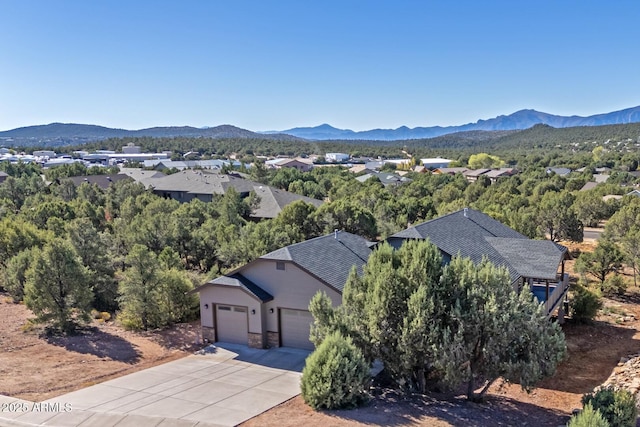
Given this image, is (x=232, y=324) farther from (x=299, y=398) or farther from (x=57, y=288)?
(x=57, y=288)

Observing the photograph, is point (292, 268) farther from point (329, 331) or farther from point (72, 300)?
point (72, 300)

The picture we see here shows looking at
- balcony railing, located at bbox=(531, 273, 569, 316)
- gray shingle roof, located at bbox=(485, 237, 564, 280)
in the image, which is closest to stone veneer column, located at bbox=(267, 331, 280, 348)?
gray shingle roof, located at bbox=(485, 237, 564, 280)

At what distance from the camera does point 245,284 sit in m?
19.4

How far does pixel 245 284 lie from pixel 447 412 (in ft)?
30.1

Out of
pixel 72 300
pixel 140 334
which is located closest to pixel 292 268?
pixel 140 334

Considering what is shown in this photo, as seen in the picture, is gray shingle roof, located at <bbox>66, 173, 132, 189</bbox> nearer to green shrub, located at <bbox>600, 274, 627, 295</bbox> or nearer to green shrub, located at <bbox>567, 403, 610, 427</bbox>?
green shrub, located at <bbox>600, 274, 627, 295</bbox>

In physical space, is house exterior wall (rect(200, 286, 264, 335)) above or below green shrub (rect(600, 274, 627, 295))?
above

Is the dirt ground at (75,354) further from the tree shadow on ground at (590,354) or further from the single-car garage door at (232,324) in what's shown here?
the tree shadow on ground at (590,354)

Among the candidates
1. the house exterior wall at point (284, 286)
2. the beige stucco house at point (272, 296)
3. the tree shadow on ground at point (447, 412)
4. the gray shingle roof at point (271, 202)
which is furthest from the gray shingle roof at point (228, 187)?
the tree shadow on ground at point (447, 412)

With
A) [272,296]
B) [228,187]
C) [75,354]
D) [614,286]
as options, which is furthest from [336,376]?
[228,187]

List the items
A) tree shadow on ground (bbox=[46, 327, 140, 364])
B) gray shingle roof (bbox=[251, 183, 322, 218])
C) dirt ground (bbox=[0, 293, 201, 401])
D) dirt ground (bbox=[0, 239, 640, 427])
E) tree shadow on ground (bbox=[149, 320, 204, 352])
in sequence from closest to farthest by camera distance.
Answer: dirt ground (bbox=[0, 239, 640, 427])
dirt ground (bbox=[0, 293, 201, 401])
tree shadow on ground (bbox=[46, 327, 140, 364])
tree shadow on ground (bbox=[149, 320, 204, 352])
gray shingle roof (bbox=[251, 183, 322, 218])

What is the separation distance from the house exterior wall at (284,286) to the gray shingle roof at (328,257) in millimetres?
258

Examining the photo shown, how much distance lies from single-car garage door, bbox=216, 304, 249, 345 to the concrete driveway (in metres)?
1.11

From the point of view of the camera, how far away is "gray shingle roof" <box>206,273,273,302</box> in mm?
19000
